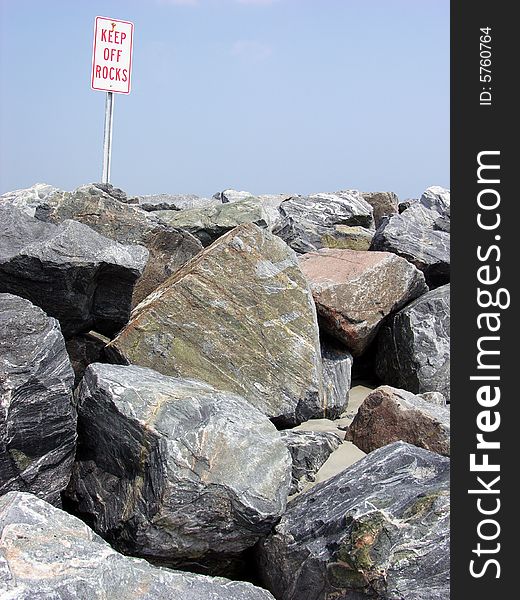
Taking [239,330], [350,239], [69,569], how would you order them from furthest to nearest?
[350,239], [239,330], [69,569]

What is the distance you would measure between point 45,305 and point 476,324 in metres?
2.63

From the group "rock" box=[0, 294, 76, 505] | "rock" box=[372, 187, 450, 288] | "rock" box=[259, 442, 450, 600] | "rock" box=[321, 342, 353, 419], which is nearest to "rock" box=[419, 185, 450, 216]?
"rock" box=[372, 187, 450, 288]

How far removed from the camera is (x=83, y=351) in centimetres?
508

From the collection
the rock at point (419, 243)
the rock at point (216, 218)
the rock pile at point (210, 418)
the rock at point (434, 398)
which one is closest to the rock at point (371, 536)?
the rock pile at point (210, 418)

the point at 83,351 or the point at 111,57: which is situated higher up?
the point at 111,57

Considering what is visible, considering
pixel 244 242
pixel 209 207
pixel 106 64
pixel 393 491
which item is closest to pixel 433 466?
pixel 393 491

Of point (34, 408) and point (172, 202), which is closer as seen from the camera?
point (34, 408)

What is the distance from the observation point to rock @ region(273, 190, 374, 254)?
24.6 ft

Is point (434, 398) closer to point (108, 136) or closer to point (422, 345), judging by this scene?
point (422, 345)

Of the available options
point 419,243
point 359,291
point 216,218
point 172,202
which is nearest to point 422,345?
point 359,291

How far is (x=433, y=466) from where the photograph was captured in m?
3.65

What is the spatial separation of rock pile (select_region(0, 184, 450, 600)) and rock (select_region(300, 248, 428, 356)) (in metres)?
0.02

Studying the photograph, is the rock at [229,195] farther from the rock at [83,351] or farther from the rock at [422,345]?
the rock at [83,351]

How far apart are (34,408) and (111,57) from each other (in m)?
7.60
